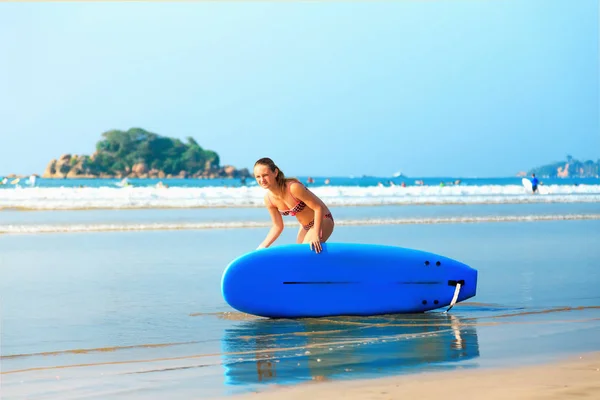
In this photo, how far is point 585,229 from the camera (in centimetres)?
1672

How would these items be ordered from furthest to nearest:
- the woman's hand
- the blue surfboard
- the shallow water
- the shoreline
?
1. the woman's hand
2. the blue surfboard
3. the shallow water
4. the shoreline

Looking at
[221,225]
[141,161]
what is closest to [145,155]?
[141,161]

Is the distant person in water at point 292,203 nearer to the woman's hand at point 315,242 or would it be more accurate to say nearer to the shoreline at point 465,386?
the woman's hand at point 315,242

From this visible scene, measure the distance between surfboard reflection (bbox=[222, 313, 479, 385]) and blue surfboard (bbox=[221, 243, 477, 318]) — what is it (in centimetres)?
11

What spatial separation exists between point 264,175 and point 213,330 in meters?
1.36

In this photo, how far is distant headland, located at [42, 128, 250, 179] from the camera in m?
123

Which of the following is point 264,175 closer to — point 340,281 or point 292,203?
point 292,203

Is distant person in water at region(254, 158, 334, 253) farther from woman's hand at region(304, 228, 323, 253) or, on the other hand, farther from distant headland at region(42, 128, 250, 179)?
distant headland at region(42, 128, 250, 179)

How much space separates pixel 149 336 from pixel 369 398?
2436mm

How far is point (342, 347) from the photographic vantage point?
5652 millimetres

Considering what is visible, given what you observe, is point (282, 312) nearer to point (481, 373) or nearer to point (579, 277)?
point (481, 373)

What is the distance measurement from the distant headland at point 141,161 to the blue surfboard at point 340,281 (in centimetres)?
11772

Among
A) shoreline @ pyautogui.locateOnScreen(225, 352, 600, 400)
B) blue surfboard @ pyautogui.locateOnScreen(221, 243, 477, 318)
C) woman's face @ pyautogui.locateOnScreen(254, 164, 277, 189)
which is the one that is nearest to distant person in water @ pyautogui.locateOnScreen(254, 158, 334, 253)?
woman's face @ pyautogui.locateOnScreen(254, 164, 277, 189)

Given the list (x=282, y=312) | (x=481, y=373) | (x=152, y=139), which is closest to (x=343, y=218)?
(x=282, y=312)
